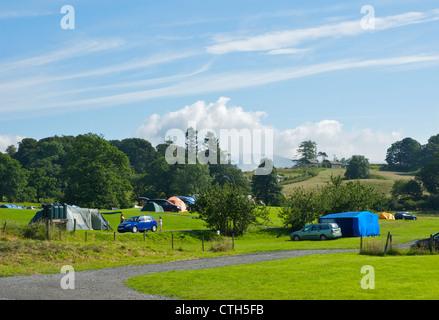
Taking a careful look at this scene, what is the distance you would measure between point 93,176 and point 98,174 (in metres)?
0.74

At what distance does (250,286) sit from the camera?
16812 millimetres

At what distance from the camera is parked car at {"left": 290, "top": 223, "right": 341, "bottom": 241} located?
45.5 metres

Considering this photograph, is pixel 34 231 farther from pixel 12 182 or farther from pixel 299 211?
pixel 12 182

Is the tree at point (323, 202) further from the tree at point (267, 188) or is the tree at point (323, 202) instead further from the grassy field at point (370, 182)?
the grassy field at point (370, 182)

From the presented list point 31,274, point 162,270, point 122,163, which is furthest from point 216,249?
point 122,163

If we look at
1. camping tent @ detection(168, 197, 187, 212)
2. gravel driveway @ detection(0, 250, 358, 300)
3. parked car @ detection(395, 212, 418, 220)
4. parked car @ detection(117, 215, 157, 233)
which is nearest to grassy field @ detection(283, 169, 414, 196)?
parked car @ detection(395, 212, 418, 220)

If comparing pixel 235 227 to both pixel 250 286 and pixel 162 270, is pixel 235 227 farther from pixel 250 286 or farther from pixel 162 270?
pixel 250 286

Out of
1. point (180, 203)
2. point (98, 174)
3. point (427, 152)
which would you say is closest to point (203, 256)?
point (98, 174)

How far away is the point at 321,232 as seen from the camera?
45750 millimetres

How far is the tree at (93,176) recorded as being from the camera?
230ft

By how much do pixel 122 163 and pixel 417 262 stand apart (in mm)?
60630

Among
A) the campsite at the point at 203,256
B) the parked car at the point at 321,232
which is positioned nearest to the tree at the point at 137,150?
the campsite at the point at 203,256

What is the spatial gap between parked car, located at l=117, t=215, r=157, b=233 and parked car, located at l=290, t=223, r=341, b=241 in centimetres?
1358
